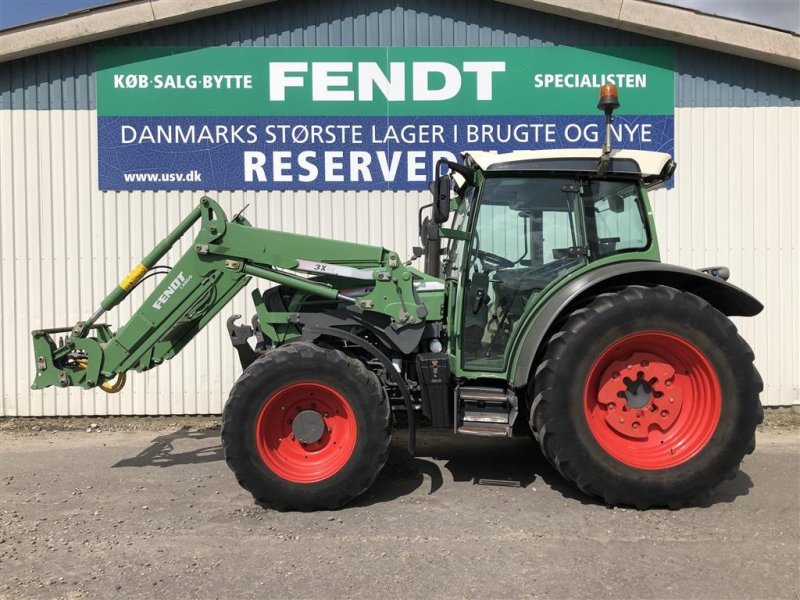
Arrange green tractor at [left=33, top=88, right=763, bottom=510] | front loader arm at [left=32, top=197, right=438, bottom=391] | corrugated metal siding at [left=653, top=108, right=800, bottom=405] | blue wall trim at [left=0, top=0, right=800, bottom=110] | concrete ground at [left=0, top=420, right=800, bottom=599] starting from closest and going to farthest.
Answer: concrete ground at [left=0, top=420, right=800, bottom=599], green tractor at [left=33, top=88, right=763, bottom=510], front loader arm at [left=32, top=197, right=438, bottom=391], blue wall trim at [left=0, top=0, right=800, bottom=110], corrugated metal siding at [left=653, top=108, right=800, bottom=405]

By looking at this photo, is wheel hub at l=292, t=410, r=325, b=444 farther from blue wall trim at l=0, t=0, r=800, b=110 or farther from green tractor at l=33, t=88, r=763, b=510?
blue wall trim at l=0, t=0, r=800, b=110

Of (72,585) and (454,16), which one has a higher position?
(454,16)

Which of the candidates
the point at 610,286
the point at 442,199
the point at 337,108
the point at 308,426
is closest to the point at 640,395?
the point at 610,286

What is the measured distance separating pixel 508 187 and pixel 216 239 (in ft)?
6.90

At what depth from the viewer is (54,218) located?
22.4 feet

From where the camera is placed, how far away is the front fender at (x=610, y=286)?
4.18m

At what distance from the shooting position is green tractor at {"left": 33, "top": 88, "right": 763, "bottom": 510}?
4.16 m

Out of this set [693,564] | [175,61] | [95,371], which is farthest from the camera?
[175,61]

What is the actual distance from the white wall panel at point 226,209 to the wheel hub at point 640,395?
3.06 m

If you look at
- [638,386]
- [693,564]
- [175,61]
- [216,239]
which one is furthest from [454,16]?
[693,564]

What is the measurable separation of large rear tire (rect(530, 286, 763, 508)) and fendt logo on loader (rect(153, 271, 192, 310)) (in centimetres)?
257

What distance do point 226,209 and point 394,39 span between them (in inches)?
100

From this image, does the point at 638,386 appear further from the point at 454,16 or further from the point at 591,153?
the point at 454,16

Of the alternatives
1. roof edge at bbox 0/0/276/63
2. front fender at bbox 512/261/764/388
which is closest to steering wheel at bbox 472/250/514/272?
front fender at bbox 512/261/764/388
